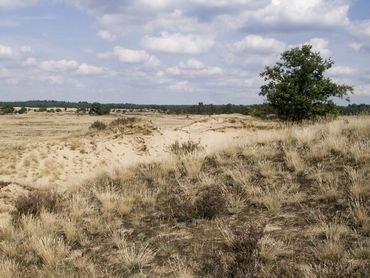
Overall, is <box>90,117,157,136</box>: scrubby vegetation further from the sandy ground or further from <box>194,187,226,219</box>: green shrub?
<box>194,187,226,219</box>: green shrub

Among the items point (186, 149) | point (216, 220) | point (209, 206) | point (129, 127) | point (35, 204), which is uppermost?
point (129, 127)

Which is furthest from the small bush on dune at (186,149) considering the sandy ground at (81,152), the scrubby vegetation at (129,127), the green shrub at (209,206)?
the green shrub at (209,206)

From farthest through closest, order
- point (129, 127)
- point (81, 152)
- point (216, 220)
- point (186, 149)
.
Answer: point (129, 127) < point (81, 152) < point (186, 149) < point (216, 220)

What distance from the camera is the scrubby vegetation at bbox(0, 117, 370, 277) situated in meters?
6.54

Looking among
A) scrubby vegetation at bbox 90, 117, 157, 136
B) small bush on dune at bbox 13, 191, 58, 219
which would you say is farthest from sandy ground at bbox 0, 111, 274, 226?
small bush on dune at bbox 13, 191, 58, 219

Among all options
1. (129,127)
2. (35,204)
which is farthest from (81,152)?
(35,204)

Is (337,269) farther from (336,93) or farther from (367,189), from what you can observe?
(336,93)

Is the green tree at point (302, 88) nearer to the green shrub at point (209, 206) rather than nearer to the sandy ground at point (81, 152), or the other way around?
the sandy ground at point (81, 152)

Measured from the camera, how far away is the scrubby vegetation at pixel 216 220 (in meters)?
6.54

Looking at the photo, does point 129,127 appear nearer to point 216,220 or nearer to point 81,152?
point 81,152

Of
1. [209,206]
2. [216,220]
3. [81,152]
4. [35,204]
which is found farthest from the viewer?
[81,152]

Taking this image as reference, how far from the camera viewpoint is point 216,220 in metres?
8.42

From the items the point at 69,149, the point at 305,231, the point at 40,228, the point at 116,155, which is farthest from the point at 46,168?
the point at 305,231

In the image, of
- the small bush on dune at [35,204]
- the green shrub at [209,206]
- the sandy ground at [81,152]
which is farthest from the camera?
the sandy ground at [81,152]
